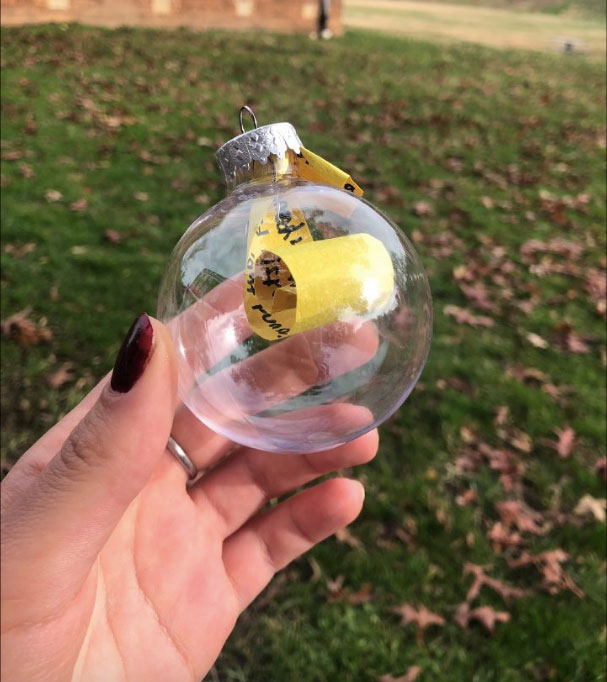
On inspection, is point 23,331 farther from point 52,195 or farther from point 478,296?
point 478,296

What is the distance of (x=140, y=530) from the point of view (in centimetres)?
225

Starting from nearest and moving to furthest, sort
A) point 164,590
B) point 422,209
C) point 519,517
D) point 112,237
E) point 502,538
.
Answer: point 164,590, point 502,538, point 519,517, point 112,237, point 422,209

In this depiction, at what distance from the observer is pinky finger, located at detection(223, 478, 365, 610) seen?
2.55m

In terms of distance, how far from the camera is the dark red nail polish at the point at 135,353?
1550 mm

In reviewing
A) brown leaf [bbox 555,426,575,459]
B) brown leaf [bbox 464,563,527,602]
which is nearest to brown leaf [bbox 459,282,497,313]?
brown leaf [bbox 555,426,575,459]

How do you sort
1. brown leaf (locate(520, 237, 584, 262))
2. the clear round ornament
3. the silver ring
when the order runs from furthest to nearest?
brown leaf (locate(520, 237, 584, 262))
the silver ring
the clear round ornament

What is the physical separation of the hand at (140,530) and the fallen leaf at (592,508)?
198 cm

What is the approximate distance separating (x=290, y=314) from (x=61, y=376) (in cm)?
305

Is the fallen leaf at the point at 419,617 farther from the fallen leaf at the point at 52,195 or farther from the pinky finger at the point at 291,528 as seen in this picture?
the fallen leaf at the point at 52,195

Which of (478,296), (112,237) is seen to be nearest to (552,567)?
(478,296)

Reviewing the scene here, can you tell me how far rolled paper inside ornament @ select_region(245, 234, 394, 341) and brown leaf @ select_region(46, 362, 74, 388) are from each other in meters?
2.89

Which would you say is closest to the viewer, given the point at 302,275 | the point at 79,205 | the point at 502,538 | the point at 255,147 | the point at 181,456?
the point at 302,275

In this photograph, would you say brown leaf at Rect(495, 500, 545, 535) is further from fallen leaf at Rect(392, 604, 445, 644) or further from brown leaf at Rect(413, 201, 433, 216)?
brown leaf at Rect(413, 201, 433, 216)

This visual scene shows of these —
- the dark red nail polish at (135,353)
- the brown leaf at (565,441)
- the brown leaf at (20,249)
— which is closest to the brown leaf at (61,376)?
the brown leaf at (20,249)
